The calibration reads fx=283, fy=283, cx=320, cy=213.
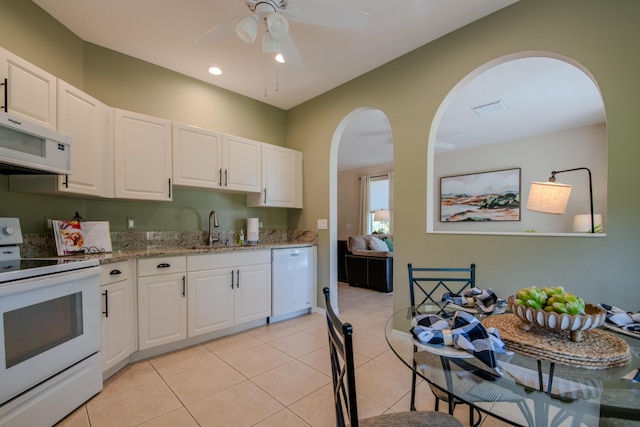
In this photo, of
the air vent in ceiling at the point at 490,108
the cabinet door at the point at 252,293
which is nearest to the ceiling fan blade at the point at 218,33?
the cabinet door at the point at 252,293

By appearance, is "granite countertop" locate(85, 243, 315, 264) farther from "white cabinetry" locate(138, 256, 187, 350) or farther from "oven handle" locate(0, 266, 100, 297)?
"oven handle" locate(0, 266, 100, 297)

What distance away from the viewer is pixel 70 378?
170 centimetres

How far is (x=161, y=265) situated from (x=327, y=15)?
2.33 m

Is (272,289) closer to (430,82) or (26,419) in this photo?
(26,419)

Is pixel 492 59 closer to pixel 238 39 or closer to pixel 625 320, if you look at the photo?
pixel 625 320

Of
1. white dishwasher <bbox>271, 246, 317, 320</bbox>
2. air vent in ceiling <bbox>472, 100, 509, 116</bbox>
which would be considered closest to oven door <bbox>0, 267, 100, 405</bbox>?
white dishwasher <bbox>271, 246, 317, 320</bbox>

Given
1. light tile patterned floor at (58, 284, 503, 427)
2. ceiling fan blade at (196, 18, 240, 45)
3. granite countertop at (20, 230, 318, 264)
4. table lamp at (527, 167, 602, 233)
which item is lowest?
light tile patterned floor at (58, 284, 503, 427)

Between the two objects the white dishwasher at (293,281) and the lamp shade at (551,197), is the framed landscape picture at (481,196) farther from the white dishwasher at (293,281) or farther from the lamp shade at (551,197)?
the white dishwasher at (293,281)

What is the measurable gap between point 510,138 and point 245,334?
5.71 m

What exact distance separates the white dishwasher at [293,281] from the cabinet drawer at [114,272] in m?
1.42

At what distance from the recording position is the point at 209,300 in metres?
2.75

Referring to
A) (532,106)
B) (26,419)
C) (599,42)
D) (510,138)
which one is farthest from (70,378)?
(510,138)

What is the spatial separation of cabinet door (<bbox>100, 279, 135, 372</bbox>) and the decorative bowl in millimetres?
2535

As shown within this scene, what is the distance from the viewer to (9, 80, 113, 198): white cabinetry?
6.75ft
